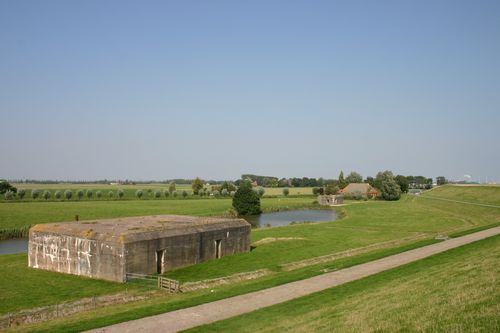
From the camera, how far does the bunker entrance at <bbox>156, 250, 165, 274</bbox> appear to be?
2966 centimetres

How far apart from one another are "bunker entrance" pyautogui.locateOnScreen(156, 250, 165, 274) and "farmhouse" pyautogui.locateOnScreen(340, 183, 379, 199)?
366 feet

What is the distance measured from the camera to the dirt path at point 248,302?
57.8ft

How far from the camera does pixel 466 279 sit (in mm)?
18219

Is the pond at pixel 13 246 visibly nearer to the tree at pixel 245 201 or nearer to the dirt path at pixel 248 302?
the dirt path at pixel 248 302

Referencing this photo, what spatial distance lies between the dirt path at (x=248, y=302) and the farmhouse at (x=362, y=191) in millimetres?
106549

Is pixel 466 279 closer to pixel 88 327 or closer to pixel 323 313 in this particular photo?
pixel 323 313

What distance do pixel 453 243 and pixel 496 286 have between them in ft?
70.6

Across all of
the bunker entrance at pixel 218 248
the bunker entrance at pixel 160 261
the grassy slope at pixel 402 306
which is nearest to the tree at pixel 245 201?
the bunker entrance at pixel 218 248

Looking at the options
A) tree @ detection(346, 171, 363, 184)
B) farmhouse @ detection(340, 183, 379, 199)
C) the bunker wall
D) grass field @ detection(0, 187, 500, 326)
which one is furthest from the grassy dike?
tree @ detection(346, 171, 363, 184)

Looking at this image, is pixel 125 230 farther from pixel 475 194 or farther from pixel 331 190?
pixel 331 190

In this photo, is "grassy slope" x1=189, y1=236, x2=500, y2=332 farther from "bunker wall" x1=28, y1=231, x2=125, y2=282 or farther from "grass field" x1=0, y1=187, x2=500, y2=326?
"bunker wall" x1=28, y1=231, x2=125, y2=282

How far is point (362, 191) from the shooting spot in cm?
13800

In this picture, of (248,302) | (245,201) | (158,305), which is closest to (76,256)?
(158,305)

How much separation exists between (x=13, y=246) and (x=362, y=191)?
10812 cm
